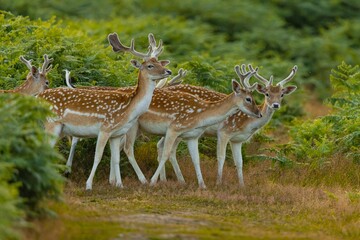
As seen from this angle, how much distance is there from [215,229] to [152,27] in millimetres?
15294

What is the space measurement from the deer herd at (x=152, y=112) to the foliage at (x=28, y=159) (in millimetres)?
3023

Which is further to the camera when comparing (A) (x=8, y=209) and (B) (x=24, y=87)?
(B) (x=24, y=87)

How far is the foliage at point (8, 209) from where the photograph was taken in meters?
9.64

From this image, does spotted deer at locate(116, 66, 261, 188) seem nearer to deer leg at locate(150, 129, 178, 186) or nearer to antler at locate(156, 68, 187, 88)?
deer leg at locate(150, 129, 178, 186)

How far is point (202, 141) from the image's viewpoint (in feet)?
60.2

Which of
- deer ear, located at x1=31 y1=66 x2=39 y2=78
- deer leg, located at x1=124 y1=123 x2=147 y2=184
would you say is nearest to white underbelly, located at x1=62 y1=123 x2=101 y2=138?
deer leg, located at x1=124 y1=123 x2=147 y2=184

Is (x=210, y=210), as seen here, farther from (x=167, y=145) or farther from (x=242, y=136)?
(x=242, y=136)

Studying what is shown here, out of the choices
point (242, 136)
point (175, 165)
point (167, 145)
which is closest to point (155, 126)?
point (167, 145)

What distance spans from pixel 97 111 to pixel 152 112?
1069mm

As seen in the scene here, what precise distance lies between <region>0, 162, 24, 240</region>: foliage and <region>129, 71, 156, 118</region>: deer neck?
4.69 metres

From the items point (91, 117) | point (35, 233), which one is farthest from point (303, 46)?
point (35, 233)

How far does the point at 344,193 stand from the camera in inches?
617

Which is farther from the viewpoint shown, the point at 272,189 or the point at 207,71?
the point at 207,71

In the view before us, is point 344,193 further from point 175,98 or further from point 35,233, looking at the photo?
point 35,233
